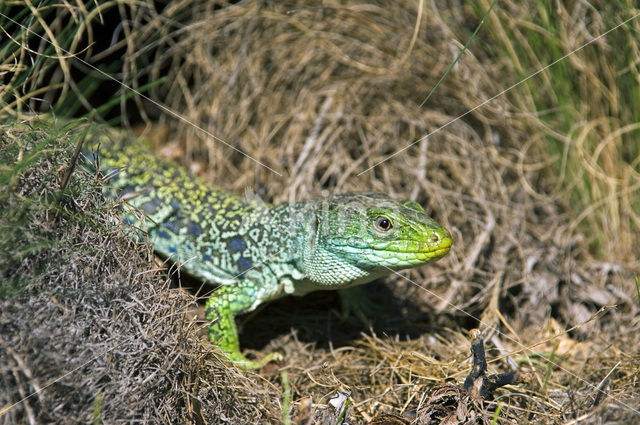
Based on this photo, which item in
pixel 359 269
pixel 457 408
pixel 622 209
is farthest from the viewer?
pixel 622 209

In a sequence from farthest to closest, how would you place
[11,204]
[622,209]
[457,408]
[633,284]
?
1. [622,209]
2. [633,284]
3. [457,408]
4. [11,204]

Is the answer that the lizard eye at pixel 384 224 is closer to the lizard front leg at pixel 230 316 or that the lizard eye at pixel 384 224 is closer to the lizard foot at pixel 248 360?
the lizard front leg at pixel 230 316

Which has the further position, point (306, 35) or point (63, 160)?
point (306, 35)

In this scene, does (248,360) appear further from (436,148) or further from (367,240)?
(436,148)

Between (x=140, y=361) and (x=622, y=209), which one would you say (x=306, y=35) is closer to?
(x=622, y=209)

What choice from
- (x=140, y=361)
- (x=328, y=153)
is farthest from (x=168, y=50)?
(x=140, y=361)

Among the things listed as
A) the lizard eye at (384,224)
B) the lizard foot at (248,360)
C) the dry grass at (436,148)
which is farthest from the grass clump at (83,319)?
the lizard eye at (384,224)

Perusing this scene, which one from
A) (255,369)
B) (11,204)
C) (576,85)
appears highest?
(576,85)
